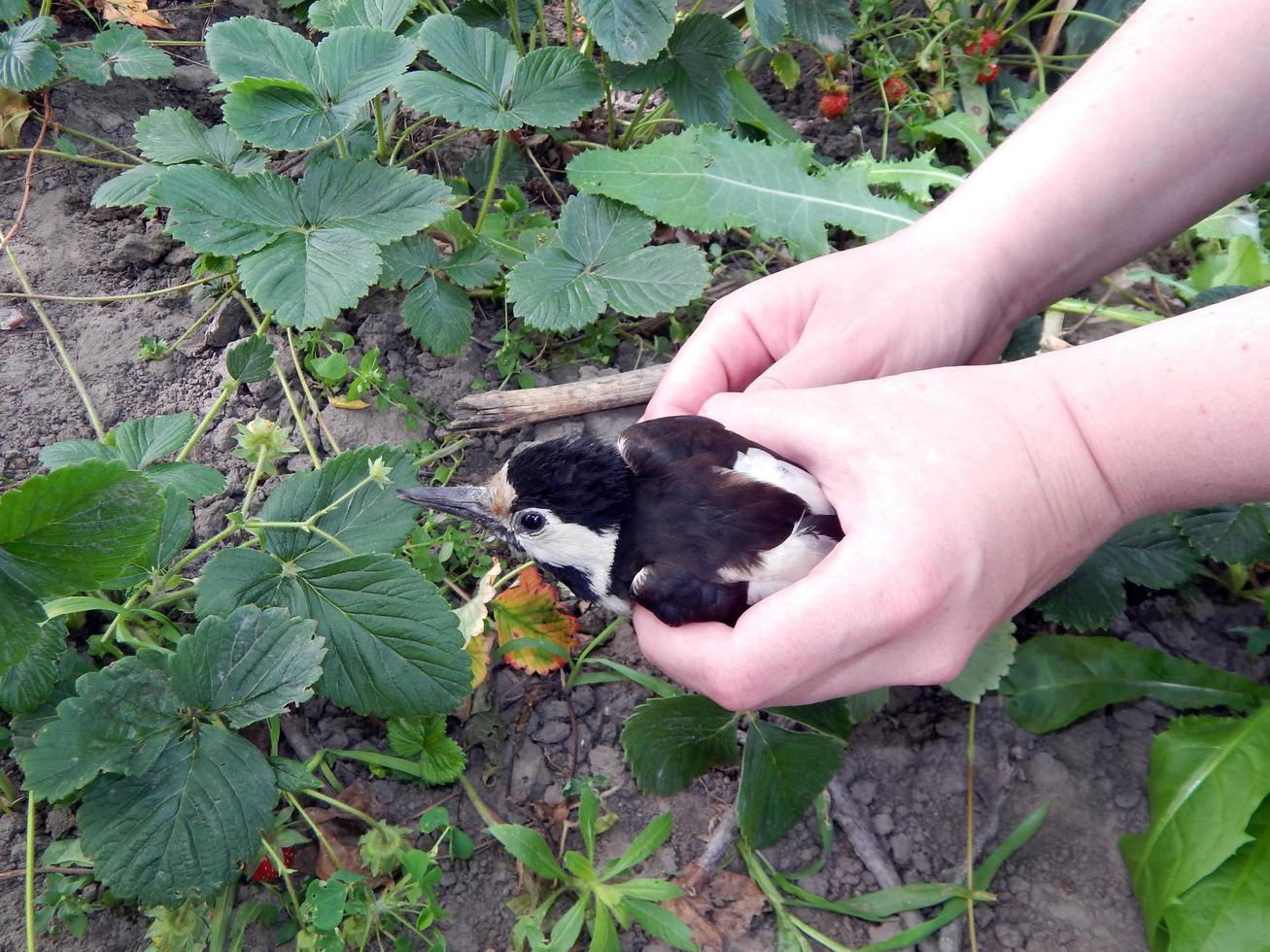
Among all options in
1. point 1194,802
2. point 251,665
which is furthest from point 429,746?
point 1194,802

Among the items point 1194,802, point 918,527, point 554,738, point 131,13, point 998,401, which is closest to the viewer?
point 918,527

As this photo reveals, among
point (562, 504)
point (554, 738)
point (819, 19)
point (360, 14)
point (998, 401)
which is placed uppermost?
point (819, 19)

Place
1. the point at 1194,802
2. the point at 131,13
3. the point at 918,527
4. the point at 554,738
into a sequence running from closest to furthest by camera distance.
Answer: the point at 918,527
the point at 1194,802
the point at 554,738
the point at 131,13

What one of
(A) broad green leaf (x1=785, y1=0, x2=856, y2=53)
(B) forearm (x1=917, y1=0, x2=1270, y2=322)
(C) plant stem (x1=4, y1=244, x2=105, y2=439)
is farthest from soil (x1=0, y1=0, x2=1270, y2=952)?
(A) broad green leaf (x1=785, y1=0, x2=856, y2=53)

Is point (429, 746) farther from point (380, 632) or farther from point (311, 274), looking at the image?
point (311, 274)

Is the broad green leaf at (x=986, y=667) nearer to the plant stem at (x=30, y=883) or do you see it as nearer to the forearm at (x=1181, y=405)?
the forearm at (x=1181, y=405)

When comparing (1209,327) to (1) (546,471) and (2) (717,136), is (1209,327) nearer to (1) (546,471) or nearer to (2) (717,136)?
(1) (546,471)

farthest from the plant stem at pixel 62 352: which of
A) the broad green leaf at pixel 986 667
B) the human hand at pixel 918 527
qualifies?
the broad green leaf at pixel 986 667
